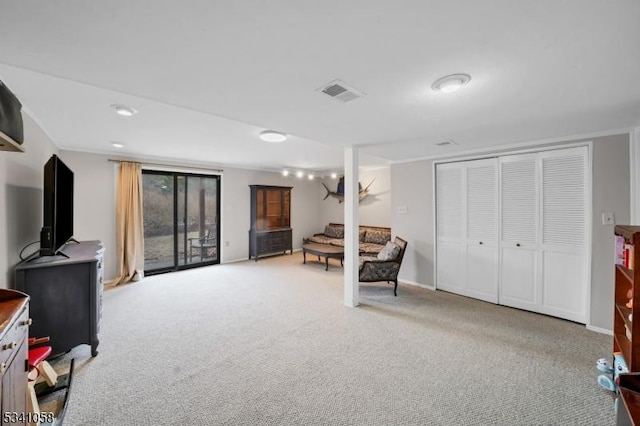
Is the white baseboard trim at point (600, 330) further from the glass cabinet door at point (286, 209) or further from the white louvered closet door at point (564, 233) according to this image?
the glass cabinet door at point (286, 209)

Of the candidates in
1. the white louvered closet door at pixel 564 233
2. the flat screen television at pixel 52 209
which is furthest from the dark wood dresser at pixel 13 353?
the white louvered closet door at pixel 564 233

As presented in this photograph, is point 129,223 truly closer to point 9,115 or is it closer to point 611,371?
point 9,115

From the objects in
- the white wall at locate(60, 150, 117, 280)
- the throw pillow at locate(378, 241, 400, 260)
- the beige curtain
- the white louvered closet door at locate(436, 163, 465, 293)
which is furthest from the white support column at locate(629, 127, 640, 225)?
the white wall at locate(60, 150, 117, 280)

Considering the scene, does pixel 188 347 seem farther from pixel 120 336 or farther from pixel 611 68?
pixel 611 68

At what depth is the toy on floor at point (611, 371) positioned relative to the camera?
1.94m

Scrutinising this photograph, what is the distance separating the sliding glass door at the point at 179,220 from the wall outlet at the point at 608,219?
6.48 m

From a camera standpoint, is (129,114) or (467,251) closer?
(129,114)

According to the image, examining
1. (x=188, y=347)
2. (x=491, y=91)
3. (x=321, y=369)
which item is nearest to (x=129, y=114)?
(x=188, y=347)

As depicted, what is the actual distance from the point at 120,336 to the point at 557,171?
5451 mm

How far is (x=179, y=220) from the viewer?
217 inches

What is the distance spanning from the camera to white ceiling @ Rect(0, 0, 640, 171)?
109 centimetres

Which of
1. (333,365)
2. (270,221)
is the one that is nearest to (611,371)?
(333,365)

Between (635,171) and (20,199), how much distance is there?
5.96 meters

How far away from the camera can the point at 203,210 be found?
5.93m
